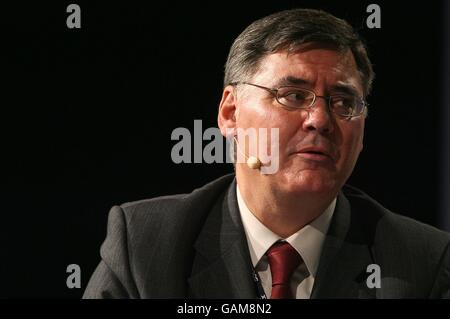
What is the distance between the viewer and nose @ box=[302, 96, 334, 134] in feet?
5.64

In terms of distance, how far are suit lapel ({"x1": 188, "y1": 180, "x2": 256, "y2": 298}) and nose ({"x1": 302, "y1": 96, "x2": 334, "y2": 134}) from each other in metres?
0.36

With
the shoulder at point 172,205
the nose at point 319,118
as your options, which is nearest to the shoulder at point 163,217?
the shoulder at point 172,205

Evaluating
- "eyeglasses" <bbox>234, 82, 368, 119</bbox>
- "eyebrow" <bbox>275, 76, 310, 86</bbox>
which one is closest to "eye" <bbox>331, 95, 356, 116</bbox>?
"eyeglasses" <bbox>234, 82, 368, 119</bbox>

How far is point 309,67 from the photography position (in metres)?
1.75

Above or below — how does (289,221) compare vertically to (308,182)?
below

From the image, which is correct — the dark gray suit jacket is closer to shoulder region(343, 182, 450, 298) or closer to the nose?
shoulder region(343, 182, 450, 298)

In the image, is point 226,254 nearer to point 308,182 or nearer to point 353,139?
point 308,182

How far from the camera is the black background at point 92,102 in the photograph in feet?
6.50

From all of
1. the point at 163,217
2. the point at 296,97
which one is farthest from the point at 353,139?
the point at 163,217

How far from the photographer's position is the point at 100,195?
6.56 feet

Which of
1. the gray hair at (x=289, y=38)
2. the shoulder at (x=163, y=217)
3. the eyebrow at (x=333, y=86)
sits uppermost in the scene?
the gray hair at (x=289, y=38)

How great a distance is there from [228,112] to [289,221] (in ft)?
1.25

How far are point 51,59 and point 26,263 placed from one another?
65 centimetres

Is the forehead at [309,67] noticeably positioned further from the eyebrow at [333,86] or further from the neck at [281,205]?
the neck at [281,205]
